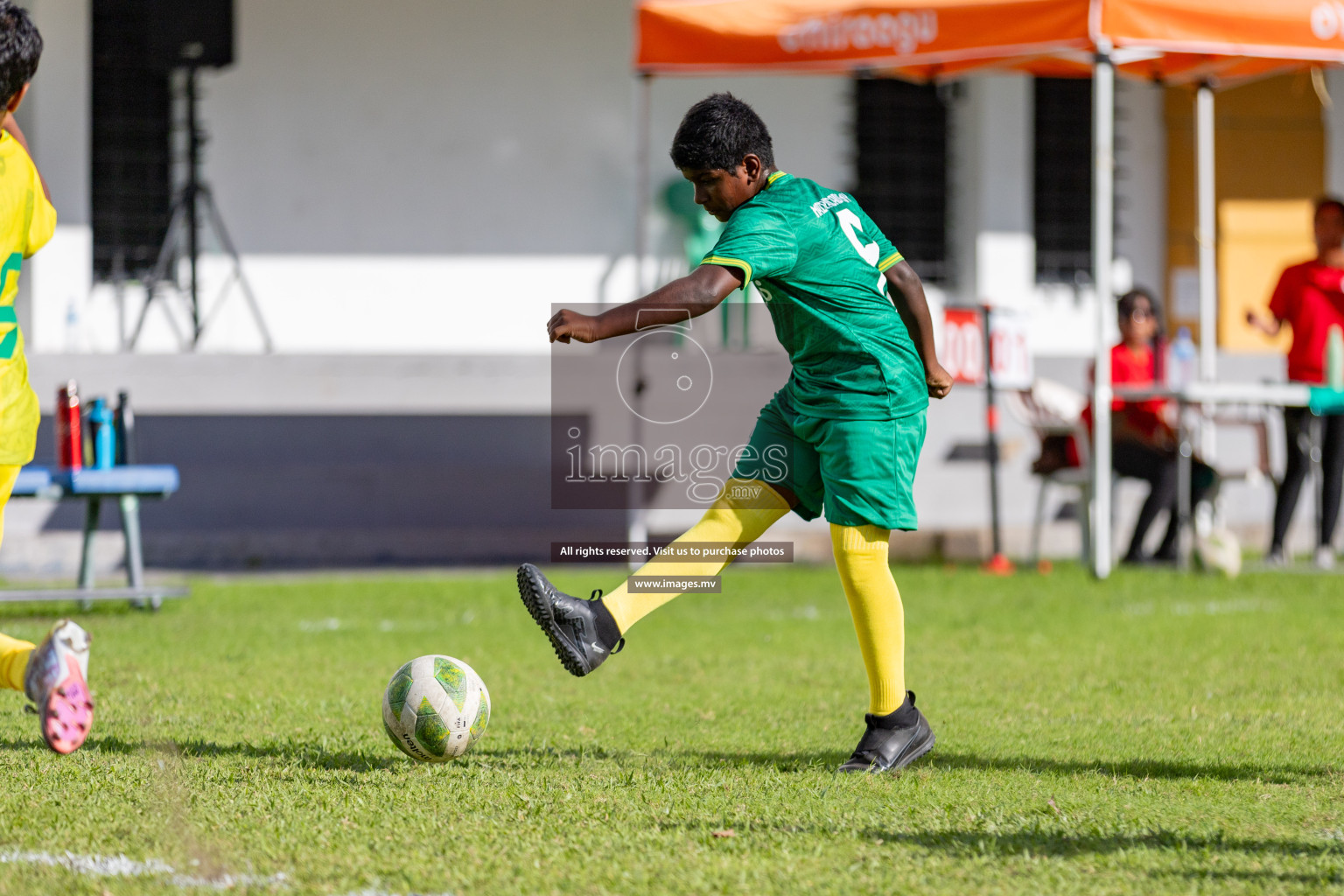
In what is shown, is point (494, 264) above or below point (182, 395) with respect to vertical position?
above

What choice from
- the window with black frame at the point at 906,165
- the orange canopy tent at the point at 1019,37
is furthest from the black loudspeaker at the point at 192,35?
the window with black frame at the point at 906,165

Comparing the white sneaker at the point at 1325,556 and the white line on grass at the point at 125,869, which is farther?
the white sneaker at the point at 1325,556

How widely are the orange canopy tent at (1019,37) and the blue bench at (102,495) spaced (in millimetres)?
3909

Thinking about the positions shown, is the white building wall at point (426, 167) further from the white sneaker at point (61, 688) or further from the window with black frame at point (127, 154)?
the white sneaker at point (61, 688)

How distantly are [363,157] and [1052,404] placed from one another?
5.96 m

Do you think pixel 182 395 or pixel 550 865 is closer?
pixel 550 865

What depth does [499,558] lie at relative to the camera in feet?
36.3

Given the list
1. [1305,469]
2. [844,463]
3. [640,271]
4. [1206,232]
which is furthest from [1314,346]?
[844,463]

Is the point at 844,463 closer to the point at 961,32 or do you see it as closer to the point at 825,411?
the point at 825,411

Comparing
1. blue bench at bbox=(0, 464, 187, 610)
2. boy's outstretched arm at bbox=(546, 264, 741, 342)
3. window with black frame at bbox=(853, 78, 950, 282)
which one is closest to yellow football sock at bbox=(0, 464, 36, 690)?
boy's outstretched arm at bbox=(546, 264, 741, 342)

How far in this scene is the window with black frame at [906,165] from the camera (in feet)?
45.3

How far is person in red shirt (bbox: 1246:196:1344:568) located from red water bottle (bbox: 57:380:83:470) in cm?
685

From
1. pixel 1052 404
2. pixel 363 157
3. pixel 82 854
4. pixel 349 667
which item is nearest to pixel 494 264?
pixel 363 157

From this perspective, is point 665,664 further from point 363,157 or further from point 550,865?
point 363,157
